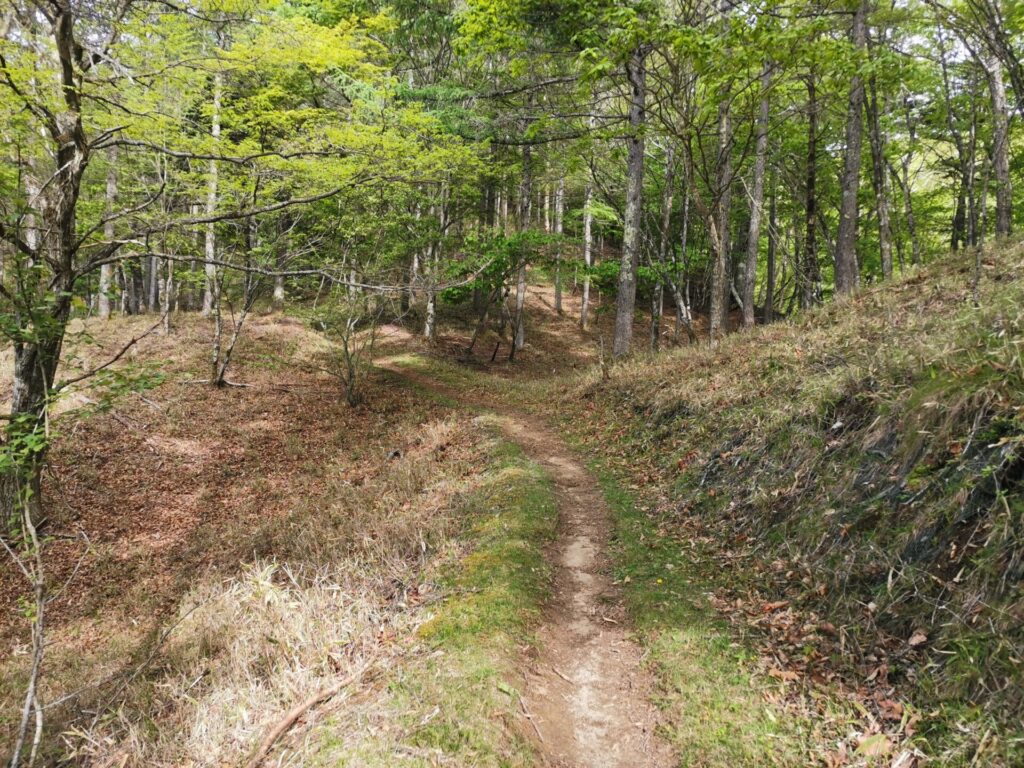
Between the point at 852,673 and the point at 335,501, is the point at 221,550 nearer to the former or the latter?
the point at 335,501

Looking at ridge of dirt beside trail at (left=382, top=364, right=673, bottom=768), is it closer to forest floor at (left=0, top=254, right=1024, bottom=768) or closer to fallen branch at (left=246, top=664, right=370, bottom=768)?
forest floor at (left=0, top=254, right=1024, bottom=768)

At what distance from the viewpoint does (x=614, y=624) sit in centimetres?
516

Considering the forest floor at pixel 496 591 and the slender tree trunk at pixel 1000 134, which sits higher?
the slender tree trunk at pixel 1000 134

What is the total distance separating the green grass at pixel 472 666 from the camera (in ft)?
11.4

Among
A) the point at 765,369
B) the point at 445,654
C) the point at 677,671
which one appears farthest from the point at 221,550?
the point at 765,369

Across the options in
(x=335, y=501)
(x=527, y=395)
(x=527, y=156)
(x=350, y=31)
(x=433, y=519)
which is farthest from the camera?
(x=527, y=156)

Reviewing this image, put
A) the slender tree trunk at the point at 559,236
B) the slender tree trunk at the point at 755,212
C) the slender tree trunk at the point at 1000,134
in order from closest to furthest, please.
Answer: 1. the slender tree trunk at the point at 1000,134
2. the slender tree trunk at the point at 755,212
3. the slender tree trunk at the point at 559,236

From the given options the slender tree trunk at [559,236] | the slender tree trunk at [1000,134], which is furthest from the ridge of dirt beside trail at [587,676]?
the slender tree trunk at [559,236]

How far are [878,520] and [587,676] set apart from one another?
2.92 metres

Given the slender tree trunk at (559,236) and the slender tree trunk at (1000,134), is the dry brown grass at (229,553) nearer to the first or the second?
the slender tree trunk at (559,236)

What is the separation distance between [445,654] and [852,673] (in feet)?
10.3

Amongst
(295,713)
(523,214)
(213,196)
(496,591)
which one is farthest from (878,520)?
(523,214)

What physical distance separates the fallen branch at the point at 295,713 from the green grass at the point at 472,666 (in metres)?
0.43

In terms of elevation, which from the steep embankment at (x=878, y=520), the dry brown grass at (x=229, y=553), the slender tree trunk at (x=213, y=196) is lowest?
the dry brown grass at (x=229, y=553)
